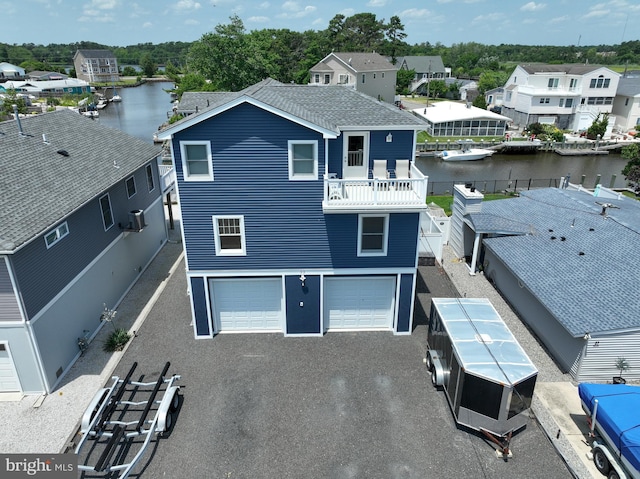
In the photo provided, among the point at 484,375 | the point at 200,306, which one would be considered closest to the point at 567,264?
the point at 484,375

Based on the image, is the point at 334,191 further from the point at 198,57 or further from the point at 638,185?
the point at 198,57

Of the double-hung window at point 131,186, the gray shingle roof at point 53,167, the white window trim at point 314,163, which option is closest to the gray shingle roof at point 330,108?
the white window trim at point 314,163

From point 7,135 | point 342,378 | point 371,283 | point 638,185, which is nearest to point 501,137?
point 638,185

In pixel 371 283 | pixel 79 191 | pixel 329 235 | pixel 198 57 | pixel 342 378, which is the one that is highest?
pixel 198 57

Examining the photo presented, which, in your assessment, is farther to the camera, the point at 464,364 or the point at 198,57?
the point at 198,57

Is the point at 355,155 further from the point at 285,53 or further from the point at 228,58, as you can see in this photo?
the point at 285,53
